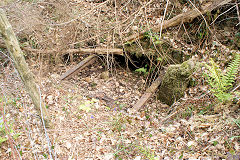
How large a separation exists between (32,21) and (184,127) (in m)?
4.70

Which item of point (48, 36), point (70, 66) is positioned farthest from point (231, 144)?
point (48, 36)

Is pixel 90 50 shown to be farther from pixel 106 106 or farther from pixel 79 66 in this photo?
pixel 106 106

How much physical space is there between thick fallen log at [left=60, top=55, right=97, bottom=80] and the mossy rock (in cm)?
241

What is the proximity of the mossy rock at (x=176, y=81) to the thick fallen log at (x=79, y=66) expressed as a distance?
7.92ft

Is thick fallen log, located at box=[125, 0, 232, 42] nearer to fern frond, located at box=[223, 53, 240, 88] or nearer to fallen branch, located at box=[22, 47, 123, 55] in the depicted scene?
fallen branch, located at box=[22, 47, 123, 55]

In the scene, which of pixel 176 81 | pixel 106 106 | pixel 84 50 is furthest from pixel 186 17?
pixel 106 106

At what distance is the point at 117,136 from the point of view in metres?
3.46

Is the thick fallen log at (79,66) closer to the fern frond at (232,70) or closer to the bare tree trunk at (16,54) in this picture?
the bare tree trunk at (16,54)

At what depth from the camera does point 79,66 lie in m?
5.21

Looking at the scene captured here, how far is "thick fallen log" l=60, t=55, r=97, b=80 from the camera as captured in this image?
498cm

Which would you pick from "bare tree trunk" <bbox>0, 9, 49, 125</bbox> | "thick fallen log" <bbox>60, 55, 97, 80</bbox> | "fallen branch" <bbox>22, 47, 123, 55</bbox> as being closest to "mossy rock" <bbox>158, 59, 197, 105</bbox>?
"fallen branch" <bbox>22, 47, 123, 55</bbox>

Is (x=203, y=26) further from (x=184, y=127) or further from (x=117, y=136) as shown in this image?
(x=117, y=136)

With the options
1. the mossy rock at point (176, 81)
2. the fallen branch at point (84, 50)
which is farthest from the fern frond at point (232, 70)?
the fallen branch at point (84, 50)

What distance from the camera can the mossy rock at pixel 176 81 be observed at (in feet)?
13.0
